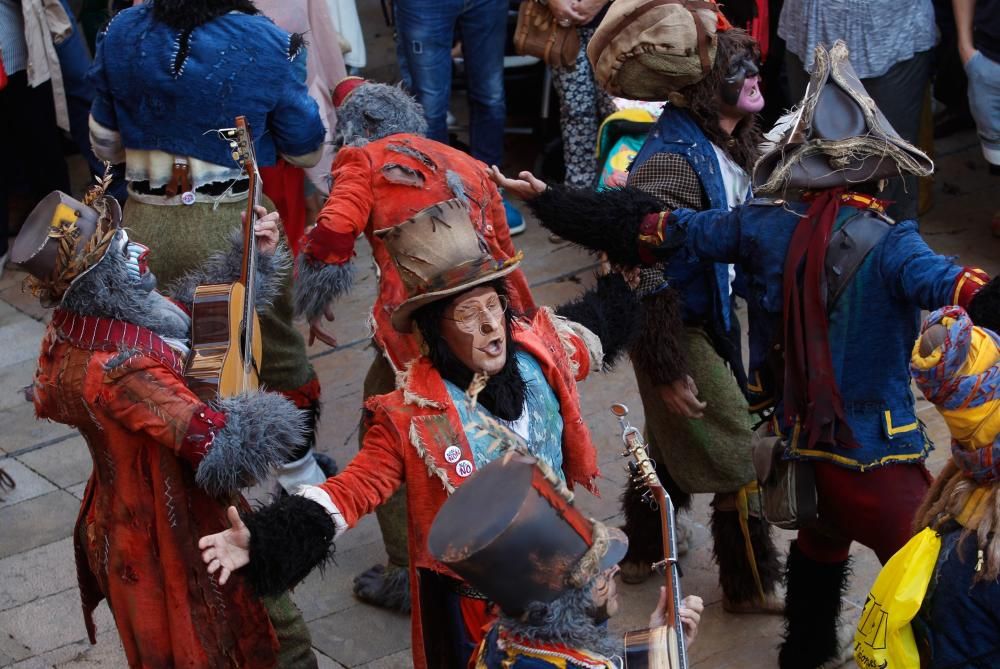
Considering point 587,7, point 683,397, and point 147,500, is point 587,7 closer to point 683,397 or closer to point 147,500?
point 683,397

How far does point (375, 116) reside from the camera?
4910 millimetres

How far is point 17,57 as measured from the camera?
25.0ft

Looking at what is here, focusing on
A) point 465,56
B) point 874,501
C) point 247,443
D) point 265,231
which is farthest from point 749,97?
point 465,56

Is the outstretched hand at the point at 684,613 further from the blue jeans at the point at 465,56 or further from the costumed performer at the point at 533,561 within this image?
the blue jeans at the point at 465,56

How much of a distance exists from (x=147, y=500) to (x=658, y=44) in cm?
214

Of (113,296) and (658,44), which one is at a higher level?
(658,44)

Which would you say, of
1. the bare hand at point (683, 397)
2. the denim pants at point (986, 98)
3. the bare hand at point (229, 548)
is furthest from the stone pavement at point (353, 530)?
the bare hand at point (229, 548)

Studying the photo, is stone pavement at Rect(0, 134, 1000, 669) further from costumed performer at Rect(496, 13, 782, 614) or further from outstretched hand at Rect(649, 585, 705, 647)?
outstretched hand at Rect(649, 585, 705, 647)

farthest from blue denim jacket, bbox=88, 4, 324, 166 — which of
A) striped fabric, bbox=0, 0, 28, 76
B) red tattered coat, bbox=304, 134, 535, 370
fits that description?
striped fabric, bbox=0, 0, 28, 76

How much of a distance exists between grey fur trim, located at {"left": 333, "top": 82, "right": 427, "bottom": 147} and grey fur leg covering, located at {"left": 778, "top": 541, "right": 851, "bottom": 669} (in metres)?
2.00

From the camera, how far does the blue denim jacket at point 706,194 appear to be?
4.43 metres

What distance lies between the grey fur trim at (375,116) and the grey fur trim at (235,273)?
70 cm

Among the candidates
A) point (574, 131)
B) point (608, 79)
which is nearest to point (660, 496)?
point (608, 79)

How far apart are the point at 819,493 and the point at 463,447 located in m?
1.12
